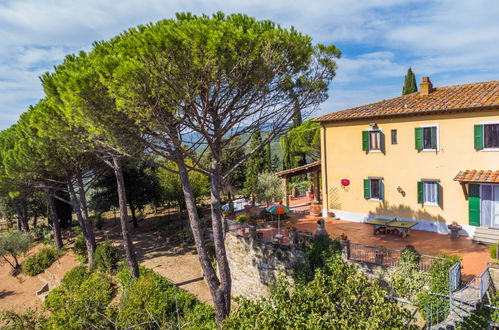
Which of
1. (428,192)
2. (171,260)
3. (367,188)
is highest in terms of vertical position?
(367,188)

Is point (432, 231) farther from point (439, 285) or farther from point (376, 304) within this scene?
point (376, 304)

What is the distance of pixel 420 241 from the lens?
14.1 metres

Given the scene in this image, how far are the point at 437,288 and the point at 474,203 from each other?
6788mm

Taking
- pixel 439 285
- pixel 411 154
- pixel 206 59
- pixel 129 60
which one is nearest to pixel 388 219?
pixel 411 154

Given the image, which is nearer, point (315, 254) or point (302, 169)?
point (315, 254)

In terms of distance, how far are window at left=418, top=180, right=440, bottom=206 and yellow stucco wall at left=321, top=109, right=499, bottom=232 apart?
0.24 metres

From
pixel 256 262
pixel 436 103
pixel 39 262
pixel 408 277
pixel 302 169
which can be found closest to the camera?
pixel 408 277

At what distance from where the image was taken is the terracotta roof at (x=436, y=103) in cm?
1392

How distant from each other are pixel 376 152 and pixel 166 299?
1285 cm

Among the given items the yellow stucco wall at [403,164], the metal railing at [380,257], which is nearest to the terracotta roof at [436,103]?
the yellow stucco wall at [403,164]

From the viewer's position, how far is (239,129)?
41.7 feet

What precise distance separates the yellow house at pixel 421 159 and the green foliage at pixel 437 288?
18.5ft

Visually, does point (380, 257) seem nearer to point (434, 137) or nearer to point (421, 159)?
point (421, 159)

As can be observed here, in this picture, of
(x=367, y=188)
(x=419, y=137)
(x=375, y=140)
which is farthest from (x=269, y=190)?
(x=419, y=137)
